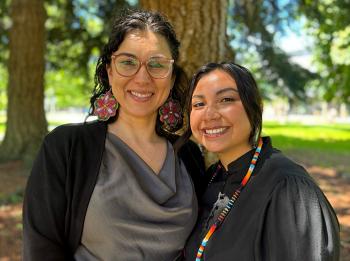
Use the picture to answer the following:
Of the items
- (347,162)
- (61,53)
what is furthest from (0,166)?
(347,162)

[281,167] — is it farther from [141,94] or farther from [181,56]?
[181,56]

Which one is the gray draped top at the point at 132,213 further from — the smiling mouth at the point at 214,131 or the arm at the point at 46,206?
the smiling mouth at the point at 214,131

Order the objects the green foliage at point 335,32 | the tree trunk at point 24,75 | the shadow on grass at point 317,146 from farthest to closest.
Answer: the shadow on grass at point 317,146
the green foliage at point 335,32
the tree trunk at point 24,75

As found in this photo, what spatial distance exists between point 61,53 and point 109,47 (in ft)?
38.7

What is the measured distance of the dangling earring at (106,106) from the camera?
2365 mm

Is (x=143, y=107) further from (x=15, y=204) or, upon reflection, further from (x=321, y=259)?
(x=15, y=204)

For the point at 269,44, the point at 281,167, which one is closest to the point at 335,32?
the point at 269,44

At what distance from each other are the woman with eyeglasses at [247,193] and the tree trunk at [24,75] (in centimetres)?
854

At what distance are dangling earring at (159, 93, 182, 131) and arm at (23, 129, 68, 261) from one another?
0.69m

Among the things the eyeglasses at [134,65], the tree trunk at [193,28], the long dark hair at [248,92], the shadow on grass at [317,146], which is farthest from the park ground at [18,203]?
the shadow on grass at [317,146]

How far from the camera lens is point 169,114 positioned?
2.59 metres

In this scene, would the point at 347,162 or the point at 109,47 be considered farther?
the point at 347,162

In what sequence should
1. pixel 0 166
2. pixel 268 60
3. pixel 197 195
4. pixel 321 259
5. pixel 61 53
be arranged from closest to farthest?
pixel 321 259, pixel 197 195, pixel 0 166, pixel 61 53, pixel 268 60

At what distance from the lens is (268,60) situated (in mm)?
16656
